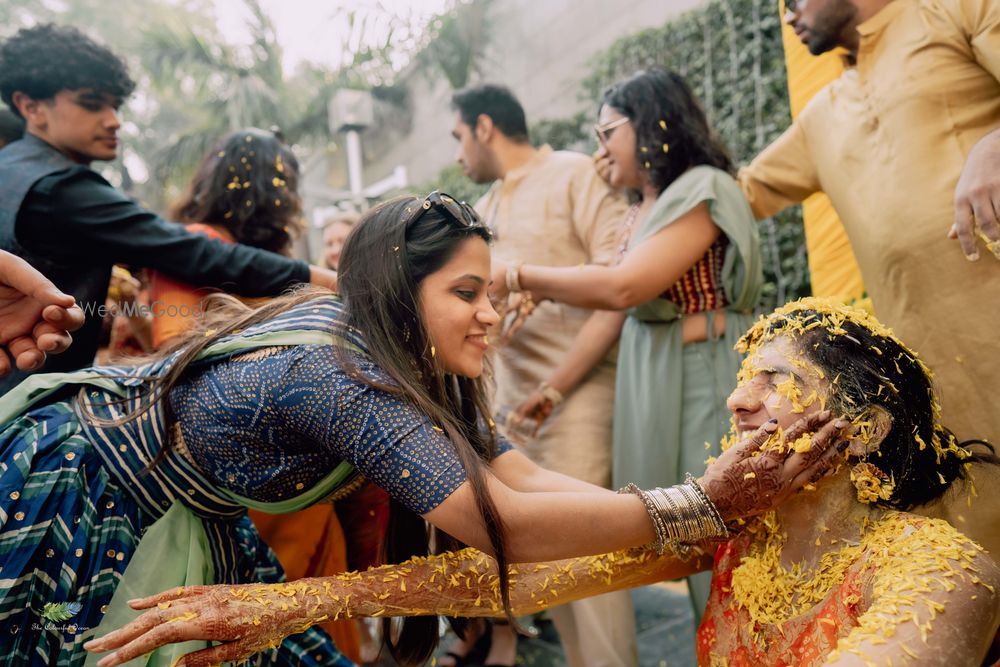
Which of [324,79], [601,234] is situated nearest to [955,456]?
[601,234]

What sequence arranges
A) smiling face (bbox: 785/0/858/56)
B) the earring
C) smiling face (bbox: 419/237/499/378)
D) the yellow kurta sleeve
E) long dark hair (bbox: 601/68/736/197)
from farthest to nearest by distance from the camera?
1. long dark hair (bbox: 601/68/736/197)
2. smiling face (bbox: 785/0/858/56)
3. the yellow kurta sleeve
4. smiling face (bbox: 419/237/499/378)
5. the earring

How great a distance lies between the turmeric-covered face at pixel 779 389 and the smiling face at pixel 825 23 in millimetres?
1068

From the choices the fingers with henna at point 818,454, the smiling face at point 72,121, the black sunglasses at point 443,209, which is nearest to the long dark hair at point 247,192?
the smiling face at point 72,121

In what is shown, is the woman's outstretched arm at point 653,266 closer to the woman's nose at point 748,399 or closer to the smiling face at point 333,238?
the woman's nose at point 748,399

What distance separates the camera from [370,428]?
1.66 m

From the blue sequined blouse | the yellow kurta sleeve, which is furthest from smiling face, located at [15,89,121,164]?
the yellow kurta sleeve

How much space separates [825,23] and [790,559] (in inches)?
61.5

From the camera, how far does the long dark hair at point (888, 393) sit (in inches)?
70.7

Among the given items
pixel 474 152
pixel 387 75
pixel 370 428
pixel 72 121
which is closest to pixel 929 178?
pixel 370 428

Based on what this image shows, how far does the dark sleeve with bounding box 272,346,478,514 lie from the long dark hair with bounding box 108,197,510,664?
0.16ft

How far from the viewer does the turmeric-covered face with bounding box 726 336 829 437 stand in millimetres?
1796

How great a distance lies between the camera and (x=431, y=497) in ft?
5.28

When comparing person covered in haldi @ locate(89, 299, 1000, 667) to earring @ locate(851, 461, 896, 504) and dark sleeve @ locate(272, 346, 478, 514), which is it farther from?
dark sleeve @ locate(272, 346, 478, 514)

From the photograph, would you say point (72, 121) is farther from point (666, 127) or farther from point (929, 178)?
point (929, 178)
